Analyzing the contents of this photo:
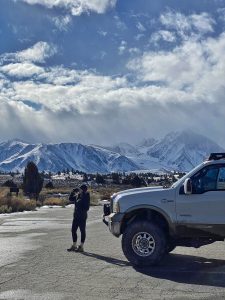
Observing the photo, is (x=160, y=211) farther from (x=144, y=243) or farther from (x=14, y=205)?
(x=14, y=205)

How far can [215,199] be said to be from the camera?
10.6 meters

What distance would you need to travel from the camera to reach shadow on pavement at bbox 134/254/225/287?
929cm

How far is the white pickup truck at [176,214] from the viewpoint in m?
10.7

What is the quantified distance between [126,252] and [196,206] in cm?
177

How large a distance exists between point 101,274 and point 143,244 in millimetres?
1399

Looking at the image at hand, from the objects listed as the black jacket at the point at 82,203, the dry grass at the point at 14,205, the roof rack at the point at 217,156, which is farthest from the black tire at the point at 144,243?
the dry grass at the point at 14,205

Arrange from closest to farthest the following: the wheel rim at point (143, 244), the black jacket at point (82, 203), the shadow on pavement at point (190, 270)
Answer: the shadow on pavement at point (190, 270), the wheel rim at point (143, 244), the black jacket at point (82, 203)

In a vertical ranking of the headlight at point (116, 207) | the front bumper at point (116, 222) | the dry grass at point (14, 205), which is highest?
the dry grass at point (14, 205)

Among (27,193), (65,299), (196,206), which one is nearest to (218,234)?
(196,206)

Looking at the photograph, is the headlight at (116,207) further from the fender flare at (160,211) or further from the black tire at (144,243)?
the black tire at (144,243)

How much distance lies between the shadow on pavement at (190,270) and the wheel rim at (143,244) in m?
0.39

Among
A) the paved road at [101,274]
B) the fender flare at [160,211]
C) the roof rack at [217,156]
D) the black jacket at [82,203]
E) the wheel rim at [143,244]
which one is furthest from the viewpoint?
the black jacket at [82,203]

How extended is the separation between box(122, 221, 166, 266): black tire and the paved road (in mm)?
249

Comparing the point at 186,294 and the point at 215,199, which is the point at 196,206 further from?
the point at 186,294
